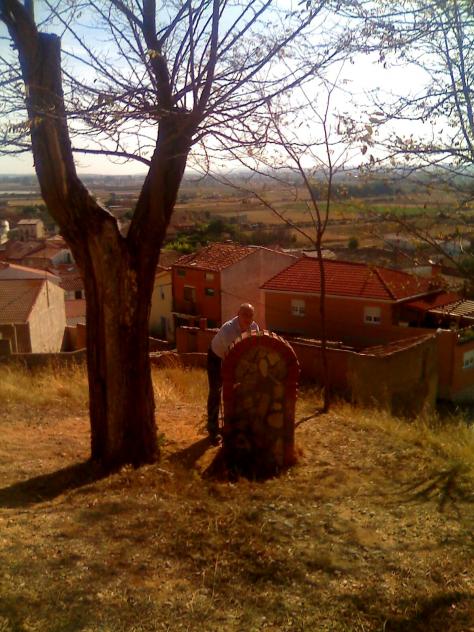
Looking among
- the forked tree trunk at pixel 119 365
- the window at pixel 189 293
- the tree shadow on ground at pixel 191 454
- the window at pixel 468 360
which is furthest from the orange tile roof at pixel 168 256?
the forked tree trunk at pixel 119 365

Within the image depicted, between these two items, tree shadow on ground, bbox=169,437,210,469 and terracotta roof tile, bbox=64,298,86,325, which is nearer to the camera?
tree shadow on ground, bbox=169,437,210,469

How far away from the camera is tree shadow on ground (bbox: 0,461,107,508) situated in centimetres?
485

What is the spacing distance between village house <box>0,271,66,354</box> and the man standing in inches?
626

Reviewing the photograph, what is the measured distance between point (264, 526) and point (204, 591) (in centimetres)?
90

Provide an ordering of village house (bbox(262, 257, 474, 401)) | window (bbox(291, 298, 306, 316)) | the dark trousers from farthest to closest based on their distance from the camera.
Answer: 1. window (bbox(291, 298, 306, 316))
2. village house (bbox(262, 257, 474, 401))
3. the dark trousers

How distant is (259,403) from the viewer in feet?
18.1

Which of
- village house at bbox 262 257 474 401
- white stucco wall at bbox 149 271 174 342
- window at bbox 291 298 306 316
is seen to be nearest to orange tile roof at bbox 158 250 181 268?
white stucco wall at bbox 149 271 174 342

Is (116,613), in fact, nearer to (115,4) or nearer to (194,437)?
(194,437)

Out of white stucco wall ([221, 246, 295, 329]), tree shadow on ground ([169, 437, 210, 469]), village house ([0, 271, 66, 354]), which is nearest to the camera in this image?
tree shadow on ground ([169, 437, 210, 469])

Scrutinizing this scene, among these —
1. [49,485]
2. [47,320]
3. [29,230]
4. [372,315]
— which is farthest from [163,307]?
[29,230]

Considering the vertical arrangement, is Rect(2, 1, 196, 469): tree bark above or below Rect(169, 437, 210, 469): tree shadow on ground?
above

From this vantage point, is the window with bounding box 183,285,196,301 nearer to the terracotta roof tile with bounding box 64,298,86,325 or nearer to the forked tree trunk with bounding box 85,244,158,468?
the terracotta roof tile with bounding box 64,298,86,325

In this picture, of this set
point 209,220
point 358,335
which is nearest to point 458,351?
point 358,335

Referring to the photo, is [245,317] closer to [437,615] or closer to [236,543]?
[236,543]
